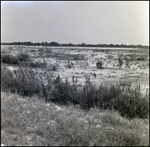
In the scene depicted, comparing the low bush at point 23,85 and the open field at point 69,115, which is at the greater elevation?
the low bush at point 23,85

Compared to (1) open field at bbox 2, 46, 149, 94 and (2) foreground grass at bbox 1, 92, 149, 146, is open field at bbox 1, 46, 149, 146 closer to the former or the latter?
(2) foreground grass at bbox 1, 92, 149, 146

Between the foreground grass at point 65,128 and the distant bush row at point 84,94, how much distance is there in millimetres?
450

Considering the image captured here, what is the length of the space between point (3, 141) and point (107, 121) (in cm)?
247

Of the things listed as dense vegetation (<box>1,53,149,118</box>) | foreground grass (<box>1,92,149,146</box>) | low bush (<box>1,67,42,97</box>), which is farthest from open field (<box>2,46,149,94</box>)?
foreground grass (<box>1,92,149,146</box>)

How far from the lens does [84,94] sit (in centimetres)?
614

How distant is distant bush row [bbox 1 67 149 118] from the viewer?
17.4ft

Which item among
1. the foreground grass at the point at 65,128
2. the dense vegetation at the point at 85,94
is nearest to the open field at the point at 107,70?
the dense vegetation at the point at 85,94

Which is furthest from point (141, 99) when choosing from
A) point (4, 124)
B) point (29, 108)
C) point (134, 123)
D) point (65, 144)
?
point (4, 124)

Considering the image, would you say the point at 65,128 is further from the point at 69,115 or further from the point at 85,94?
the point at 85,94

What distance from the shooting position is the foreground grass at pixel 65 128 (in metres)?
3.62

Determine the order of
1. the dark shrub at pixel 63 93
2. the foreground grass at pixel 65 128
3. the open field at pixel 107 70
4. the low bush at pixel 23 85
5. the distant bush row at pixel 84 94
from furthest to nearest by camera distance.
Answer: the open field at pixel 107 70
the low bush at pixel 23 85
the dark shrub at pixel 63 93
the distant bush row at pixel 84 94
the foreground grass at pixel 65 128

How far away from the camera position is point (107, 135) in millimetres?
3789

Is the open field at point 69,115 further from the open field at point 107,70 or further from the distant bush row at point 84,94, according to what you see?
the open field at point 107,70

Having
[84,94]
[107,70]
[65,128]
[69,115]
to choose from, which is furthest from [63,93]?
[107,70]
